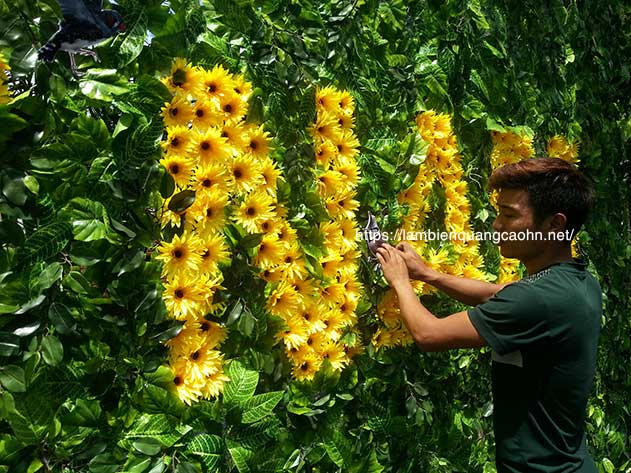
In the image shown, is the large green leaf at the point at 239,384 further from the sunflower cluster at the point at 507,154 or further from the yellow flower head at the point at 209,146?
the sunflower cluster at the point at 507,154

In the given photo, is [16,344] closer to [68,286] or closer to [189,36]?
[68,286]

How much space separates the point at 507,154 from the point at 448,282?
79 cm

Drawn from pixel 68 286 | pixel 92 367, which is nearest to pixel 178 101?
pixel 68 286

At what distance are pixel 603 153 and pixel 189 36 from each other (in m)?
2.68

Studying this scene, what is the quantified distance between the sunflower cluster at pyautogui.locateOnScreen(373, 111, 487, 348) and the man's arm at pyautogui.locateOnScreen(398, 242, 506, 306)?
65 mm

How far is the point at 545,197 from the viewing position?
192cm

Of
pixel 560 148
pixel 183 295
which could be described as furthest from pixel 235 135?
pixel 560 148

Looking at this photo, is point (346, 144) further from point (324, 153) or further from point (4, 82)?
point (4, 82)

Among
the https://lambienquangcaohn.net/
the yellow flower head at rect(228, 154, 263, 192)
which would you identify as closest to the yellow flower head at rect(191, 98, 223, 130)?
the yellow flower head at rect(228, 154, 263, 192)

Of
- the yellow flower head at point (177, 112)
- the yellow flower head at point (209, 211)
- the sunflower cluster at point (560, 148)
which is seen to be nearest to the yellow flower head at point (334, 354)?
the yellow flower head at point (209, 211)

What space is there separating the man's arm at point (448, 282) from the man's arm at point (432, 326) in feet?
0.43

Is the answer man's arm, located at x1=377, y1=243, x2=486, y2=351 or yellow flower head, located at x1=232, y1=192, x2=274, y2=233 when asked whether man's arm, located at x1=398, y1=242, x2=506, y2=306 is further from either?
yellow flower head, located at x1=232, y1=192, x2=274, y2=233

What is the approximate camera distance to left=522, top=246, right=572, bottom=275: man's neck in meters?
1.94

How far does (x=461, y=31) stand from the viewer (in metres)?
2.54
